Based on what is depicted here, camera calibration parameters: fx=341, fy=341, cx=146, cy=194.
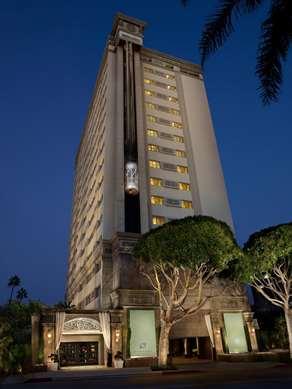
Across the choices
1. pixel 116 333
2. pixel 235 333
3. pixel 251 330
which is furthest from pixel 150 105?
pixel 251 330

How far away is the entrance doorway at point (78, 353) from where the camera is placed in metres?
33.4

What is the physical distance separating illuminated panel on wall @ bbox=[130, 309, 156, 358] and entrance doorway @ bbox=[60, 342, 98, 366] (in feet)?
13.0

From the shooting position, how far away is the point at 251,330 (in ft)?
132

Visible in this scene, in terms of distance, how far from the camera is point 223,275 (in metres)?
35.9

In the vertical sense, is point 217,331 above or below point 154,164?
below

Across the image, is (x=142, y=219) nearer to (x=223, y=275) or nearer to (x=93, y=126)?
(x=223, y=275)

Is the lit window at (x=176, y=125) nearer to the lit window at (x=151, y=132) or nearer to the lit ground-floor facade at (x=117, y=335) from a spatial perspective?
the lit window at (x=151, y=132)

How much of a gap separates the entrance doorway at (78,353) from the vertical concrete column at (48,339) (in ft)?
8.60

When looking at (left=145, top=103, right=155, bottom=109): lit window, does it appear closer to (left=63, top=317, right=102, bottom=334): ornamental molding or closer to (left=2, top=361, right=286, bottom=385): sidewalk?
(left=63, top=317, right=102, bottom=334): ornamental molding

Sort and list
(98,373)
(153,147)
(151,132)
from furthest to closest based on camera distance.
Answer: (151,132)
(153,147)
(98,373)

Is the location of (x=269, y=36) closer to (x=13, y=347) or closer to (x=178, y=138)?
(x=13, y=347)

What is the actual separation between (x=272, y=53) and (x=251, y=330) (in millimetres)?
38613

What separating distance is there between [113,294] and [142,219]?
9.84m

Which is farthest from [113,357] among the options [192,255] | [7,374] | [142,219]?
[142,219]
